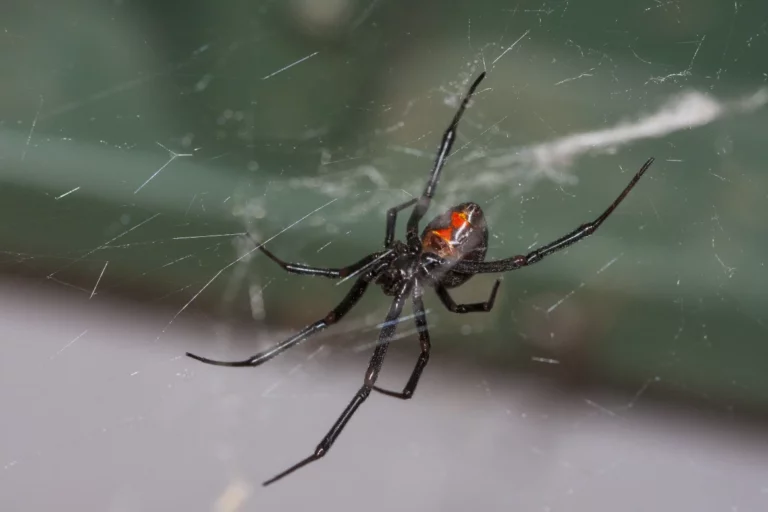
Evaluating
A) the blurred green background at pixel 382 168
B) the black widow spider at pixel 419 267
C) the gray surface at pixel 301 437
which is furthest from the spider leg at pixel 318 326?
the gray surface at pixel 301 437

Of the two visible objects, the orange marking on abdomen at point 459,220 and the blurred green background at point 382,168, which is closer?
the orange marking on abdomen at point 459,220

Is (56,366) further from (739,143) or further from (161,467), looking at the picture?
(739,143)

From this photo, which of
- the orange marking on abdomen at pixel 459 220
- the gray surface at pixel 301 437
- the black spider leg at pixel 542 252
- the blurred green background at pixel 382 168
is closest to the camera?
the black spider leg at pixel 542 252

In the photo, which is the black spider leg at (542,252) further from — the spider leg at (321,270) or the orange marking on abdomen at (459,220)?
the spider leg at (321,270)

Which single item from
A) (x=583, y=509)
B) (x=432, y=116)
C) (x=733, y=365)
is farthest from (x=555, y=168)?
(x=583, y=509)

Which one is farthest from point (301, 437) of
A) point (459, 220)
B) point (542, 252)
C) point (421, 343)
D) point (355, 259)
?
point (542, 252)

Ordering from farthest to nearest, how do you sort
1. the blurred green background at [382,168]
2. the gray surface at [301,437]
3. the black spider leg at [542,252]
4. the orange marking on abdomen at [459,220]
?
the gray surface at [301,437], the blurred green background at [382,168], the orange marking on abdomen at [459,220], the black spider leg at [542,252]
